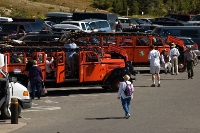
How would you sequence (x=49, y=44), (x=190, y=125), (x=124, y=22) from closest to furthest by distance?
(x=190, y=125), (x=49, y=44), (x=124, y=22)

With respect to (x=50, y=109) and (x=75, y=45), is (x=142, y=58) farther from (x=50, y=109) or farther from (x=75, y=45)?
(x=50, y=109)

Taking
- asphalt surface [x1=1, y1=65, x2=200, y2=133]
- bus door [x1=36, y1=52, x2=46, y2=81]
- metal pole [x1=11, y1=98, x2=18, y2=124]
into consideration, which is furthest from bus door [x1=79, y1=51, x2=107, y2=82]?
metal pole [x1=11, y1=98, x2=18, y2=124]

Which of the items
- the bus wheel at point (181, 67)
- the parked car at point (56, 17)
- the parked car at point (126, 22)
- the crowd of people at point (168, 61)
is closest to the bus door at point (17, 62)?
the crowd of people at point (168, 61)

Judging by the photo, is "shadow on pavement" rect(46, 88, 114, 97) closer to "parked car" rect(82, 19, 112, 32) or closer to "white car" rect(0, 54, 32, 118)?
"white car" rect(0, 54, 32, 118)

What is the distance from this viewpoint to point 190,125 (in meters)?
16.0

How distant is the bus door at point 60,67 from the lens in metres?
21.2

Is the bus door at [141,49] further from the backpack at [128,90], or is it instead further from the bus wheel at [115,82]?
the backpack at [128,90]

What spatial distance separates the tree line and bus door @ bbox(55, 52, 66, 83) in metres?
47.2

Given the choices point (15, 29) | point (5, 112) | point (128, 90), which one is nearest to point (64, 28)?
point (15, 29)

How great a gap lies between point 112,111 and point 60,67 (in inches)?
147

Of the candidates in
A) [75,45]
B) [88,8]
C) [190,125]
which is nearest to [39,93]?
[75,45]

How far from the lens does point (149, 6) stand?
247 feet

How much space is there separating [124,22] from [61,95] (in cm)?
2972

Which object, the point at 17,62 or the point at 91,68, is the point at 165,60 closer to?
the point at 91,68
